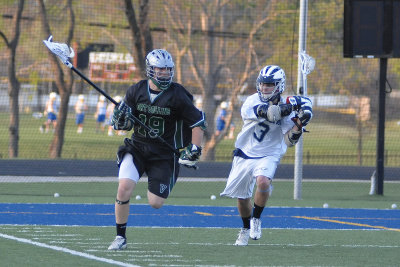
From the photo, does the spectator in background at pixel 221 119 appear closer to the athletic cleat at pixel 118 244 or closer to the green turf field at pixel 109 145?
the green turf field at pixel 109 145

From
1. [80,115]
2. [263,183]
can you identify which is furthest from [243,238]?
[80,115]

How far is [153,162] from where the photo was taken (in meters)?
8.78

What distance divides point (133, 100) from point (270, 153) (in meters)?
1.57

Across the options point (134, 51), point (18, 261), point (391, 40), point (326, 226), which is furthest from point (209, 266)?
point (134, 51)

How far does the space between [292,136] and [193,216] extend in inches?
126

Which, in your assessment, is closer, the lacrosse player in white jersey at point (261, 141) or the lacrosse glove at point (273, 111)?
the lacrosse glove at point (273, 111)

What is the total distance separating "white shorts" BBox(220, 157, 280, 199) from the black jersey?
976 millimetres

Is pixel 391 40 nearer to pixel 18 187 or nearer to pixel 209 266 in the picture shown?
pixel 18 187

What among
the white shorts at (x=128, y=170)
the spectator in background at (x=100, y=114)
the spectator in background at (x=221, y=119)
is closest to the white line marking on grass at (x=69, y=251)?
the white shorts at (x=128, y=170)

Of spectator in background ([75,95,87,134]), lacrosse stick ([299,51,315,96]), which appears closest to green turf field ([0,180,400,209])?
lacrosse stick ([299,51,315,96])

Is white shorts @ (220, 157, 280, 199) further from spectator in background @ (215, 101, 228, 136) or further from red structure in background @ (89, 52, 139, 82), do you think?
spectator in background @ (215, 101, 228, 136)

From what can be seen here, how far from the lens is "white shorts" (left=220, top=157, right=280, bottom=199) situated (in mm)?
9409

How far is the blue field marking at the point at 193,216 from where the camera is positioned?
36.9ft

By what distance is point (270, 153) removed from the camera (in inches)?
375
